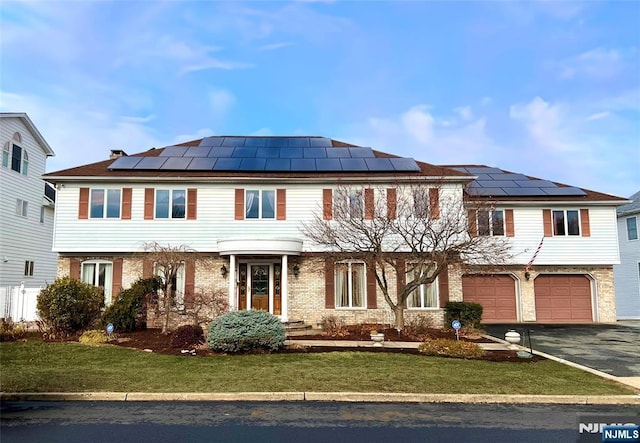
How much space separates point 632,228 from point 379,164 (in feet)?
56.5

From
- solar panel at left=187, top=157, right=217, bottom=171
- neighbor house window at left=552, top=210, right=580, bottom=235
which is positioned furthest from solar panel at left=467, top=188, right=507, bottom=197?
solar panel at left=187, top=157, right=217, bottom=171

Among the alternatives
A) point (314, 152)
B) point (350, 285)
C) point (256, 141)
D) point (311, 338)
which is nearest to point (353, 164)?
point (314, 152)

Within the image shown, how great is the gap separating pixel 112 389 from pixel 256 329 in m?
4.16

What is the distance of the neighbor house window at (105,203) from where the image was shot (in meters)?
17.9

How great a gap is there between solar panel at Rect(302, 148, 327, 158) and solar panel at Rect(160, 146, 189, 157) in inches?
223

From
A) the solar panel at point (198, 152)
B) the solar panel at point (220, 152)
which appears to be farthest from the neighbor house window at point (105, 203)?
the solar panel at point (220, 152)

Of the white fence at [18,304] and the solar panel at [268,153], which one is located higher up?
the solar panel at [268,153]

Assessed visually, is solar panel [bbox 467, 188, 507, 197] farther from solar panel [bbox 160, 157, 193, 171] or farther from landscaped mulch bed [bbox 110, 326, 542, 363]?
solar panel [bbox 160, 157, 193, 171]

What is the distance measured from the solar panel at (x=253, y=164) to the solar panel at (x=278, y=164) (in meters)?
0.21

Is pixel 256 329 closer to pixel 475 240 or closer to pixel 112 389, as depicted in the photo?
pixel 112 389

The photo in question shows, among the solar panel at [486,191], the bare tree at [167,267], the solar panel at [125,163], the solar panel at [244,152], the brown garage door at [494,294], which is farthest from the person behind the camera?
the brown garage door at [494,294]

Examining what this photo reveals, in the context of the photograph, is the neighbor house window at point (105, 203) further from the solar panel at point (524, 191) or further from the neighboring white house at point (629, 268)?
the neighboring white house at point (629, 268)

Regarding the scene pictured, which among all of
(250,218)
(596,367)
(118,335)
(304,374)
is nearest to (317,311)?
(250,218)

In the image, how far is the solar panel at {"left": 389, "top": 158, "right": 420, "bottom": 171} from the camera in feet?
60.5
